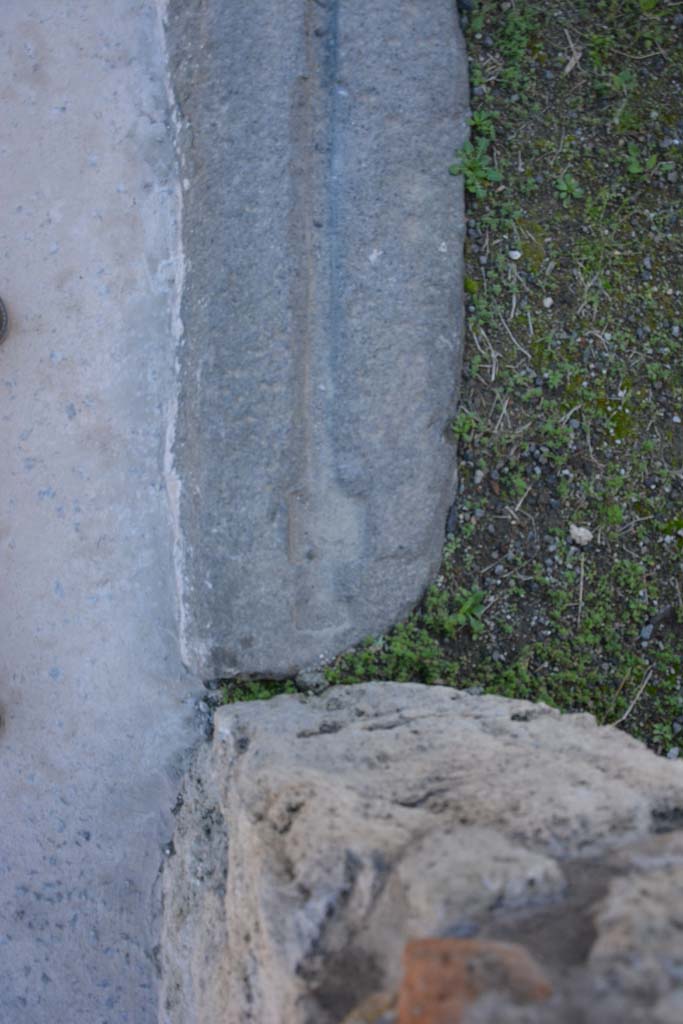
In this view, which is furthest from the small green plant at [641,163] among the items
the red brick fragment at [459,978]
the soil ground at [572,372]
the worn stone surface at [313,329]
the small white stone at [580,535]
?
the red brick fragment at [459,978]

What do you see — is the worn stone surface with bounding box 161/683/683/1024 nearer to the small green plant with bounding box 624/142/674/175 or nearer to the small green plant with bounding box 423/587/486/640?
the small green plant with bounding box 423/587/486/640

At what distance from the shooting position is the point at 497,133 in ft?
8.78

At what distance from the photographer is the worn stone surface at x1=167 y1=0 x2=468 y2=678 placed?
2389 mm

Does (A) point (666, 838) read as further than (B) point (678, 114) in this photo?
No

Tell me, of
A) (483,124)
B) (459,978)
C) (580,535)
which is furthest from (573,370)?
(459,978)

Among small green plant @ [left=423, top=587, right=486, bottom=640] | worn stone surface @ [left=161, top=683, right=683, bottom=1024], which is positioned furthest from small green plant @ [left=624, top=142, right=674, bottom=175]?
worn stone surface @ [left=161, top=683, right=683, bottom=1024]

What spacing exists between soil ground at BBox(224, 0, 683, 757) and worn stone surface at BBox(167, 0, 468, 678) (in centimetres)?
13

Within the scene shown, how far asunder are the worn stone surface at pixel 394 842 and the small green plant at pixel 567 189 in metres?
1.38

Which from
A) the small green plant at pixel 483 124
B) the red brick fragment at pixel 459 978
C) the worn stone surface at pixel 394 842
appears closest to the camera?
the red brick fragment at pixel 459 978

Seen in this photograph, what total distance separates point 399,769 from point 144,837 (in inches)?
43.9

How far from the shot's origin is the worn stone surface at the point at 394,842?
1.31 meters

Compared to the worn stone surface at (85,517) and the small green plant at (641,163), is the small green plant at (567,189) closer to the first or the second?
the small green plant at (641,163)

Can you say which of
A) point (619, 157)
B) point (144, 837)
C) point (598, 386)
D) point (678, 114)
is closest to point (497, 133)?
point (619, 157)

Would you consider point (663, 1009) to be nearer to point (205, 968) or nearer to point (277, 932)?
point (277, 932)
